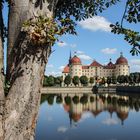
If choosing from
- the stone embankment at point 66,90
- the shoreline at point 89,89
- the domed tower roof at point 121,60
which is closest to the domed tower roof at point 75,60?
the domed tower roof at point 121,60

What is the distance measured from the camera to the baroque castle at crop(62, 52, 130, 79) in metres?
115

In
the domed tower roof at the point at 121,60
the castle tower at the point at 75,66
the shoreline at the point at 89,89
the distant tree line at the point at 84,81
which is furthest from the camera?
the domed tower roof at the point at 121,60

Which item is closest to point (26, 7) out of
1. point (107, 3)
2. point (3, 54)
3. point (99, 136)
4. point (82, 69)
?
point (3, 54)

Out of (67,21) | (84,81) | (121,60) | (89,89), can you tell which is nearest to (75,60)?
(121,60)

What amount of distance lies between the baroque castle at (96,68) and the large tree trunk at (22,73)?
362 ft

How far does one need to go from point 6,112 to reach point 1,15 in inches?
27.3

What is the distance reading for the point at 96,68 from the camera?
12131cm

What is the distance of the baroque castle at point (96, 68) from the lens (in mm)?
114938

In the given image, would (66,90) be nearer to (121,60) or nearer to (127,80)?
(127,80)

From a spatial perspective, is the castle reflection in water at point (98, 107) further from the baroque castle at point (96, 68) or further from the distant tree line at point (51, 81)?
the baroque castle at point (96, 68)

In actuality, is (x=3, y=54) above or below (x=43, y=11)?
below

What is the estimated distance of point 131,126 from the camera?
82.6ft

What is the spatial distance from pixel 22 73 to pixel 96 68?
119438mm

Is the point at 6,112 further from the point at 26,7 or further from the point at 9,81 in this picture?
the point at 26,7
